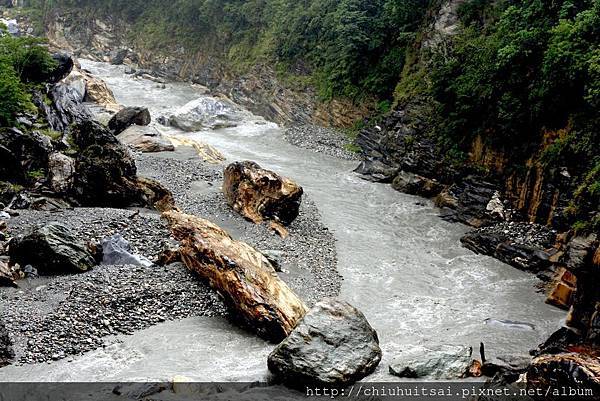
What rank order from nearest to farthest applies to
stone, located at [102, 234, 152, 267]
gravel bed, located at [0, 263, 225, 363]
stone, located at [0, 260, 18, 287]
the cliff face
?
1. gravel bed, located at [0, 263, 225, 363]
2. stone, located at [0, 260, 18, 287]
3. stone, located at [102, 234, 152, 267]
4. the cliff face

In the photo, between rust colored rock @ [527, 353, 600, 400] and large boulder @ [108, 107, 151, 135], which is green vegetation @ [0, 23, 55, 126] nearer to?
large boulder @ [108, 107, 151, 135]

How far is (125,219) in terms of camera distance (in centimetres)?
2048

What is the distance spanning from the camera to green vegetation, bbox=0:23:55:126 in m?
24.4

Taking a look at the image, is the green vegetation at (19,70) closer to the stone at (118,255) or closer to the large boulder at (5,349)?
the stone at (118,255)

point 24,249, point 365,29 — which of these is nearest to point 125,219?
point 24,249

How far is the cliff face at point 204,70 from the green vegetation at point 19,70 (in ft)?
60.7

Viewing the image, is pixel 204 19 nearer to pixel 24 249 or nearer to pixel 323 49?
pixel 323 49

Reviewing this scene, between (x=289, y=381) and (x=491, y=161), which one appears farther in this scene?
(x=491, y=161)

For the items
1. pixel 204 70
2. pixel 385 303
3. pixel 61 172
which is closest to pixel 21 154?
pixel 61 172

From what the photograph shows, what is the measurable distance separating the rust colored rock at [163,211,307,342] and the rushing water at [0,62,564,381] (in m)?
0.53

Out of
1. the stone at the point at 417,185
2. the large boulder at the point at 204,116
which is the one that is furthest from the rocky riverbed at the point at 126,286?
the large boulder at the point at 204,116

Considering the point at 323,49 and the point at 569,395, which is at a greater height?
the point at 323,49

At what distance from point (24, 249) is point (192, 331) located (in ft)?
19.1

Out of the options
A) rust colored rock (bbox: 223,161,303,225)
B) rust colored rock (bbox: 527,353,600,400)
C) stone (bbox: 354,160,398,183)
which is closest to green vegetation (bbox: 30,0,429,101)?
stone (bbox: 354,160,398,183)
